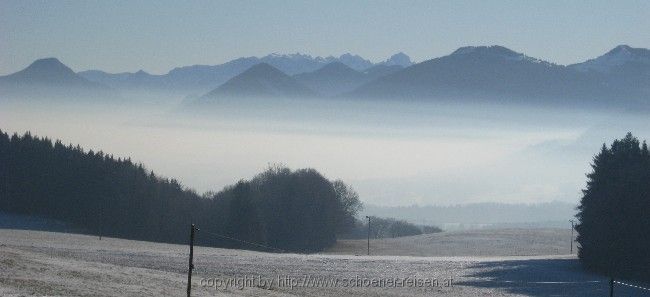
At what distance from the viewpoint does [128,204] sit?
427 ft

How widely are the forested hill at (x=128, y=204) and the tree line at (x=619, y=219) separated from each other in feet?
155

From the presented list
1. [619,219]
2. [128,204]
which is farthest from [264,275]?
[128,204]

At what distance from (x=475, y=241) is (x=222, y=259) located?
310 feet

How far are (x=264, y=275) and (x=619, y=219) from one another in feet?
124

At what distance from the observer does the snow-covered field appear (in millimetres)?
40000

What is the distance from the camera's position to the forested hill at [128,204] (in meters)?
127

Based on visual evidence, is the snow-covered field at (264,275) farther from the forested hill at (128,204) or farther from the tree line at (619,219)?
the forested hill at (128,204)

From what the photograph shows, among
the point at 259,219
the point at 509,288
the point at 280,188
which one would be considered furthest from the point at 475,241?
the point at 509,288

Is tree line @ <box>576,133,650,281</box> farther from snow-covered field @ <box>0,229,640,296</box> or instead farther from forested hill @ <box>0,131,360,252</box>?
forested hill @ <box>0,131,360,252</box>

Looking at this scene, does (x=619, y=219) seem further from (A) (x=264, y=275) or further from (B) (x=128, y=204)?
(B) (x=128, y=204)

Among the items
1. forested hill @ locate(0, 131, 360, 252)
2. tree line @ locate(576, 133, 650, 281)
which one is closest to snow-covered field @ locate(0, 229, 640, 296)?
tree line @ locate(576, 133, 650, 281)

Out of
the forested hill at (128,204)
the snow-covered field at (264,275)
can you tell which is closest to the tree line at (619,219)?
the snow-covered field at (264,275)

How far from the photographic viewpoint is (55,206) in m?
130

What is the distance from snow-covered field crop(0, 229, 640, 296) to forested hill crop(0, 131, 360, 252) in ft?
153
